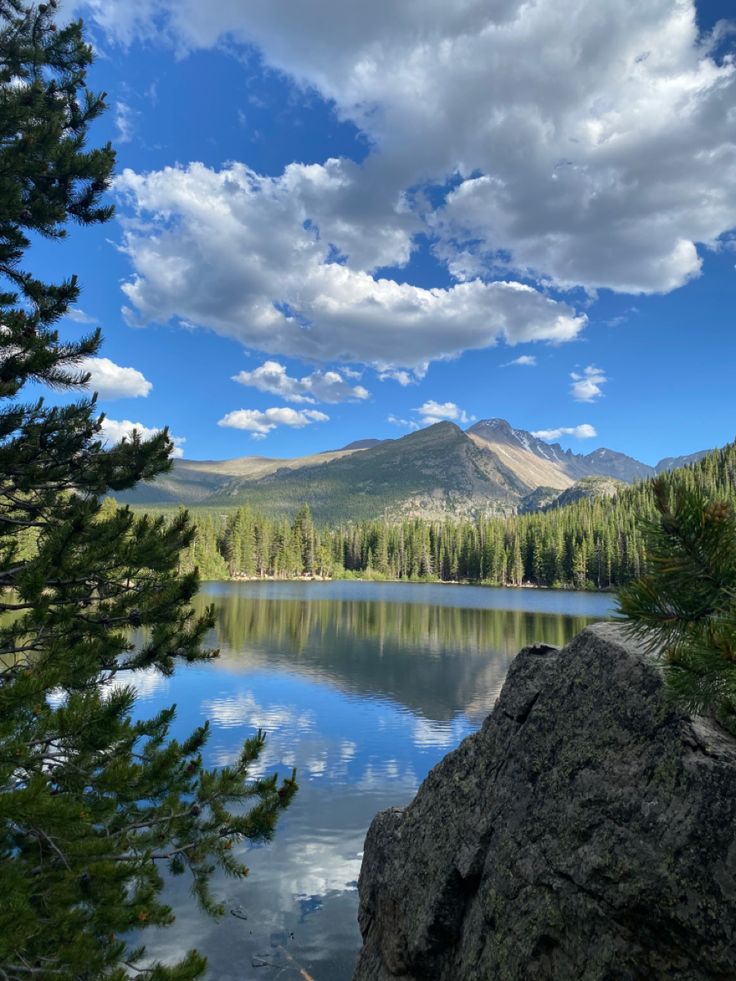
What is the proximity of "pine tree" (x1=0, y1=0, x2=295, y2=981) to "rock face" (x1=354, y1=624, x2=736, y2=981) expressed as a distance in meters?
2.02

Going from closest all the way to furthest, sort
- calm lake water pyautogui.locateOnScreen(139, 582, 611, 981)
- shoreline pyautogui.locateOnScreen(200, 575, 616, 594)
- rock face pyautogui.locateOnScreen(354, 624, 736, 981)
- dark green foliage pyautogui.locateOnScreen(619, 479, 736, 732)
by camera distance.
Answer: dark green foliage pyautogui.locateOnScreen(619, 479, 736, 732) < rock face pyautogui.locateOnScreen(354, 624, 736, 981) < calm lake water pyautogui.locateOnScreen(139, 582, 611, 981) < shoreline pyautogui.locateOnScreen(200, 575, 616, 594)

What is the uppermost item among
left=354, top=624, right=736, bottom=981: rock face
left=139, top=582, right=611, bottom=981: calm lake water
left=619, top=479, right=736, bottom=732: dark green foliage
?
left=619, top=479, right=736, bottom=732: dark green foliage

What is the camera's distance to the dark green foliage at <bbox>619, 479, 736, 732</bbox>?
3010mm

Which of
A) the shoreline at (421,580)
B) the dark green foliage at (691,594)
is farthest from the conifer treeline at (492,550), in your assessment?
the dark green foliage at (691,594)

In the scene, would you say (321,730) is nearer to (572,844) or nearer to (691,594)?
(572,844)

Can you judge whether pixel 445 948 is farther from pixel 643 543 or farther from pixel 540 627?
pixel 540 627

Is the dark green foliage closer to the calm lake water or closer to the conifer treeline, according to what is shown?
the calm lake water

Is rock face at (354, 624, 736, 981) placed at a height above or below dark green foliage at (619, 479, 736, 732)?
below

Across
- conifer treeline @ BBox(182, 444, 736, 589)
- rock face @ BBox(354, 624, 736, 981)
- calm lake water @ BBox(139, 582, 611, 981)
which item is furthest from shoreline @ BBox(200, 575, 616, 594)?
rock face @ BBox(354, 624, 736, 981)

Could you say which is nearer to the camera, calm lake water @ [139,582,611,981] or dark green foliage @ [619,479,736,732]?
dark green foliage @ [619,479,736,732]

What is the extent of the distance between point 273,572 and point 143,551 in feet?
549

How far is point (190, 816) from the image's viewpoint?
732 centimetres

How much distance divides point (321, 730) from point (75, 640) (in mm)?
20808

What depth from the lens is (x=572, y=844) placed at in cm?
518
